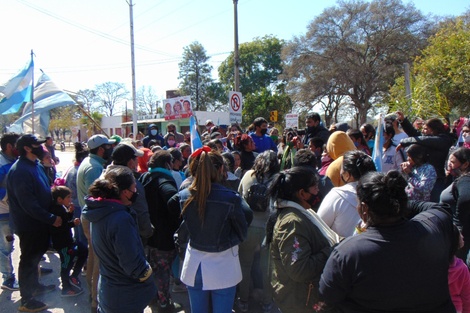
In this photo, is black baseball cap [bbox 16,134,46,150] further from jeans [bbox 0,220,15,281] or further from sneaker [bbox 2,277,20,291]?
sneaker [bbox 2,277,20,291]

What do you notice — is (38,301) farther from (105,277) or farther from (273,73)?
(273,73)

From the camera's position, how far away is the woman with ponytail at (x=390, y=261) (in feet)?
5.23

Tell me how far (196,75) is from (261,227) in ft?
169

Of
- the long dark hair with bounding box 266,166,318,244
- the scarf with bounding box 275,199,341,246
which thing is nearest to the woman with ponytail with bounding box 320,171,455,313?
the scarf with bounding box 275,199,341,246

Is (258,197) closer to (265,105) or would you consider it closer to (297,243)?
(297,243)

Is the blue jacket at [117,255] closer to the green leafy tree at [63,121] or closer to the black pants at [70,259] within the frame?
the black pants at [70,259]

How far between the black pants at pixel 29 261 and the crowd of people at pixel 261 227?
0.01 meters

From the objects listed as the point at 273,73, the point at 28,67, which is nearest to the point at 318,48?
the point at 273,73

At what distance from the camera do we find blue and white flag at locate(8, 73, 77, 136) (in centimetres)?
734

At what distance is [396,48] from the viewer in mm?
31266

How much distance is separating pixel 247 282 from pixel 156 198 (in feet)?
4.43

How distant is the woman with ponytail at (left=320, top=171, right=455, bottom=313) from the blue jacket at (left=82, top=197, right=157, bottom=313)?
1.43 m

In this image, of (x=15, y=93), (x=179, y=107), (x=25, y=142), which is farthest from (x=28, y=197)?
(x=179, y=107)

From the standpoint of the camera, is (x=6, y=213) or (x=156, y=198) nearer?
(x=156, y=198)
